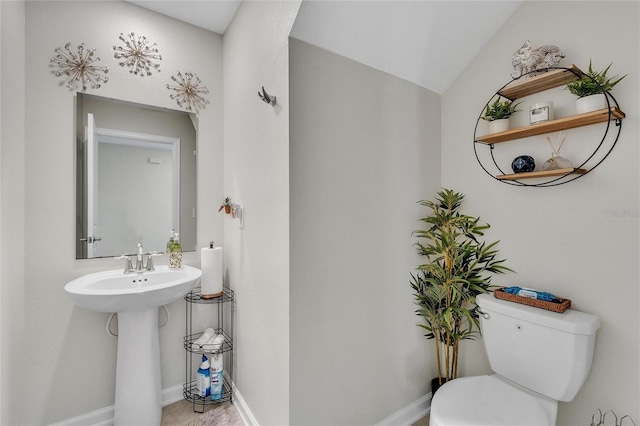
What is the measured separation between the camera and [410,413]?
1.62m

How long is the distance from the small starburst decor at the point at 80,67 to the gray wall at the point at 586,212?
216 centimetres

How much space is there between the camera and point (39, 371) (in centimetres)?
149

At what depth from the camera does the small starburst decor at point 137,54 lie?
1.69 metres

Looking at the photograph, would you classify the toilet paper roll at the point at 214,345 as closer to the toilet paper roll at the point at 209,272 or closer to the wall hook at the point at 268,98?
the toilet paper roll at the point at 209,272

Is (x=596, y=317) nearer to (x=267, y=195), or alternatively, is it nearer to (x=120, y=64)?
(x=267, y=195)

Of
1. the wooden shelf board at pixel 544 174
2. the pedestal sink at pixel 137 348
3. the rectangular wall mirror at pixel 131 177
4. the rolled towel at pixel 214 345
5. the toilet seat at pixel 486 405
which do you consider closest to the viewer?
the toilet seat at pixel 486 405

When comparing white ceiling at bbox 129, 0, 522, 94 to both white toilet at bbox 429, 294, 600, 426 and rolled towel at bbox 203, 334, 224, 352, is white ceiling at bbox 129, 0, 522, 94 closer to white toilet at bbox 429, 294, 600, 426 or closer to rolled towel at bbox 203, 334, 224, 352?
white toilet at bbox 429, 294, 600, 426

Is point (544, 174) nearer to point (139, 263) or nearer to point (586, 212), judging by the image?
point (586, 212)

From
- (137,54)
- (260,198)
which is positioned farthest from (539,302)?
(137,54)

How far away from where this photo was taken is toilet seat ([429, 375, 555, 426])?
1073mm

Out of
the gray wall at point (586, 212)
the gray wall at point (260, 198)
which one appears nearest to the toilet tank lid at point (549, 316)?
the gray wall at point (586, 212)

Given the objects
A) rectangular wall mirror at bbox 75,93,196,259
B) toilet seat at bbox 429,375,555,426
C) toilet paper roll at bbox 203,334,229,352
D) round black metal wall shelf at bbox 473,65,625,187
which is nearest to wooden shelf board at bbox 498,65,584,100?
round black metal wall shelf at bbox 473,65,625,187

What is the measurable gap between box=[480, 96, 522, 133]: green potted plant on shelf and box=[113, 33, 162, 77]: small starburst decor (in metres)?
1.96

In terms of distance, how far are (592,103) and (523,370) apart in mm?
1148
